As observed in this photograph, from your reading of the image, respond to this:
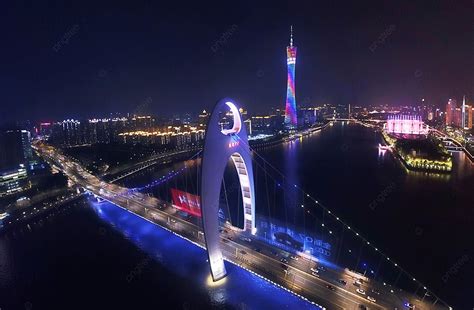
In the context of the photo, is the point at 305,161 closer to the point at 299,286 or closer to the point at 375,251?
the point at 375,251

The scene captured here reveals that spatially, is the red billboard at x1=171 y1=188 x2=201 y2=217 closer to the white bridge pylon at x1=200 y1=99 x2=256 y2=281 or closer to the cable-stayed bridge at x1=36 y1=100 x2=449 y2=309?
the cable-stayed bridge at x1=36 y1=100 x2=449 y2=309

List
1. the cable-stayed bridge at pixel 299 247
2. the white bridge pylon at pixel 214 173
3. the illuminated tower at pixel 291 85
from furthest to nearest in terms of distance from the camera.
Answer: the illuminated tower at pixel 291 85 → the white bridge pylon at pixel 214 173 → the cable-stayed bridge at pixel 299 247

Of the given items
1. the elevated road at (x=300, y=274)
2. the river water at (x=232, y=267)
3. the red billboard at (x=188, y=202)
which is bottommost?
the river water at (x=232, y=267)

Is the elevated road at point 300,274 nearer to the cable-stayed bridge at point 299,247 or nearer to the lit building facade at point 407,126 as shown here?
the cable-stayed bridge at point 299,247

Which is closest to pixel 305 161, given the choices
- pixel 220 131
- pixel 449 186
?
pixel 449 186

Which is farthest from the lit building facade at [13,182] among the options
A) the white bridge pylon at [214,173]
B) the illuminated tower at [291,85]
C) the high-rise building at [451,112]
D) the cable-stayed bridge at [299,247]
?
the high-rise building at [451,112]

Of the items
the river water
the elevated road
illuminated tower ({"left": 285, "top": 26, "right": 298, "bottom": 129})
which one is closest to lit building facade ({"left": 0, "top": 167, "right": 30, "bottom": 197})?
the river water
